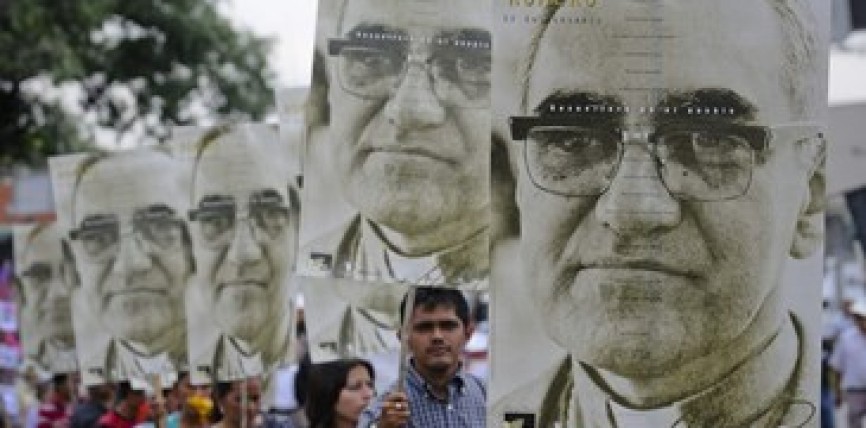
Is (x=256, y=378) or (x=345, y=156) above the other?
(x=345, y=156)

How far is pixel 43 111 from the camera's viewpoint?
105 feet

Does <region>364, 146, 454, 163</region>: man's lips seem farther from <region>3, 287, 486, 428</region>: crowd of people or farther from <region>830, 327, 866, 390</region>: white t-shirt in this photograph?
<region>830, 327, 866, 390</region>: white t-shirt

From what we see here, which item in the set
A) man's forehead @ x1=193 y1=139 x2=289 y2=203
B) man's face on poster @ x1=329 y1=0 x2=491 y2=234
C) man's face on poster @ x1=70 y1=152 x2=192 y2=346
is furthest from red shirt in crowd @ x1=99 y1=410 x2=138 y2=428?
man's face on poster @ x1=329 y1=0 x2=491 y2=234

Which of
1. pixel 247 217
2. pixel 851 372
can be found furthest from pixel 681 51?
pixel 851 372

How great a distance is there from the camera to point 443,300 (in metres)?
7.22

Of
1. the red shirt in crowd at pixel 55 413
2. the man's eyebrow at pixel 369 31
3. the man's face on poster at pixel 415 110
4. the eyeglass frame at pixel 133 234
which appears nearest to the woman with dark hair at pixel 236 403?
the eyeglass frame at pixel 133 234

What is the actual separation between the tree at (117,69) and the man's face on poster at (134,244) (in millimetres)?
16355

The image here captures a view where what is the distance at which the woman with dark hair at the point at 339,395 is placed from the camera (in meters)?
8.44

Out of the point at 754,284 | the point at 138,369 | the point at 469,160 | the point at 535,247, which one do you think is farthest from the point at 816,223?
the point at 138,369

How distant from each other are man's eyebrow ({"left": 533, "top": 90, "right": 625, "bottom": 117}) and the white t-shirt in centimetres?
1310

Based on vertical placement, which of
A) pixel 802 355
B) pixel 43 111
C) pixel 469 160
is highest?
pixel 43 111

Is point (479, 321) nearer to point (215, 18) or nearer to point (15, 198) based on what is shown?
point (215, 18)

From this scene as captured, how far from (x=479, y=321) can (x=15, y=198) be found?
1820 centimetres

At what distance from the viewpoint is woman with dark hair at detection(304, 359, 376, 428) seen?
8438 millimetres
